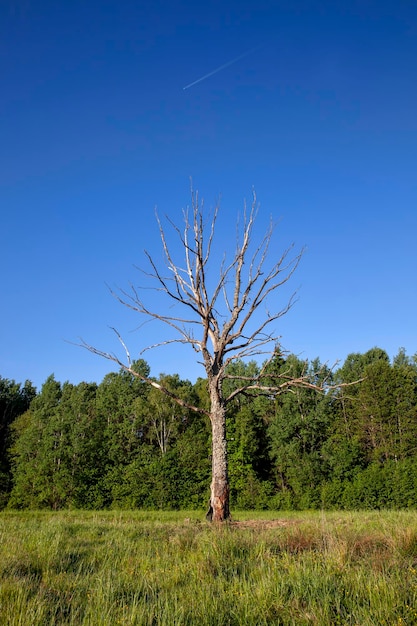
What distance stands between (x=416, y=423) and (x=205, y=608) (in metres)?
36.9

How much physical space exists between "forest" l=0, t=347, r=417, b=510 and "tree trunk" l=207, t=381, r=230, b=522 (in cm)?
2010

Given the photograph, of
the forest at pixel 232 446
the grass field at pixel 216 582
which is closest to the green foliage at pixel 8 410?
the forest at pixel 232 446

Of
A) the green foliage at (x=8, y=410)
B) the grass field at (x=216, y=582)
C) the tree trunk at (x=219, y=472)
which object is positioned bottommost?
the grass field at (x=216, y=582)

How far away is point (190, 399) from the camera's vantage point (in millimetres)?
52312

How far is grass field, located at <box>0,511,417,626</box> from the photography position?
13.6ft

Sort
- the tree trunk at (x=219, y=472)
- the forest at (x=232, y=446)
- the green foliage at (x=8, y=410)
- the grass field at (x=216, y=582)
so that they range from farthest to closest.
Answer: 1. the green foliage at (x=8, y=410)
2. the forest at (x=232, y=446)
3. the tree trunk at (x=219, y=472)
4. the grass field at (x=216, y=582)

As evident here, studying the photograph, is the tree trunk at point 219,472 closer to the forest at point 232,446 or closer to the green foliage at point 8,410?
the forest at point 232,446

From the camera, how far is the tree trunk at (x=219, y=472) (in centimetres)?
1216

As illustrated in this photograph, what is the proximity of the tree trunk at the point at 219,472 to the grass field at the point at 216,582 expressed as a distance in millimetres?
4495

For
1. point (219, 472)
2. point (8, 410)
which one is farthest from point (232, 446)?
point (8, 410)

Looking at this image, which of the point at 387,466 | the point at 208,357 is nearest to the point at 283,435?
the point at 387,466

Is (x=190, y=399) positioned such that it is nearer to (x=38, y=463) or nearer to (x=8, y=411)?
(x=38, y=463)

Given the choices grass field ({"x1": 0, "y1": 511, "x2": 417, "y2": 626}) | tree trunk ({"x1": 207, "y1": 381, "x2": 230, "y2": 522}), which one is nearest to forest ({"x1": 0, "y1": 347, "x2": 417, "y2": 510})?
tree trunk ({"x1": 207, "y1": 381, "x2": 230, "y2": 522})

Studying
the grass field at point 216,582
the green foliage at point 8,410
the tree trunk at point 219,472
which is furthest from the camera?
the green foliage at point 8,410
